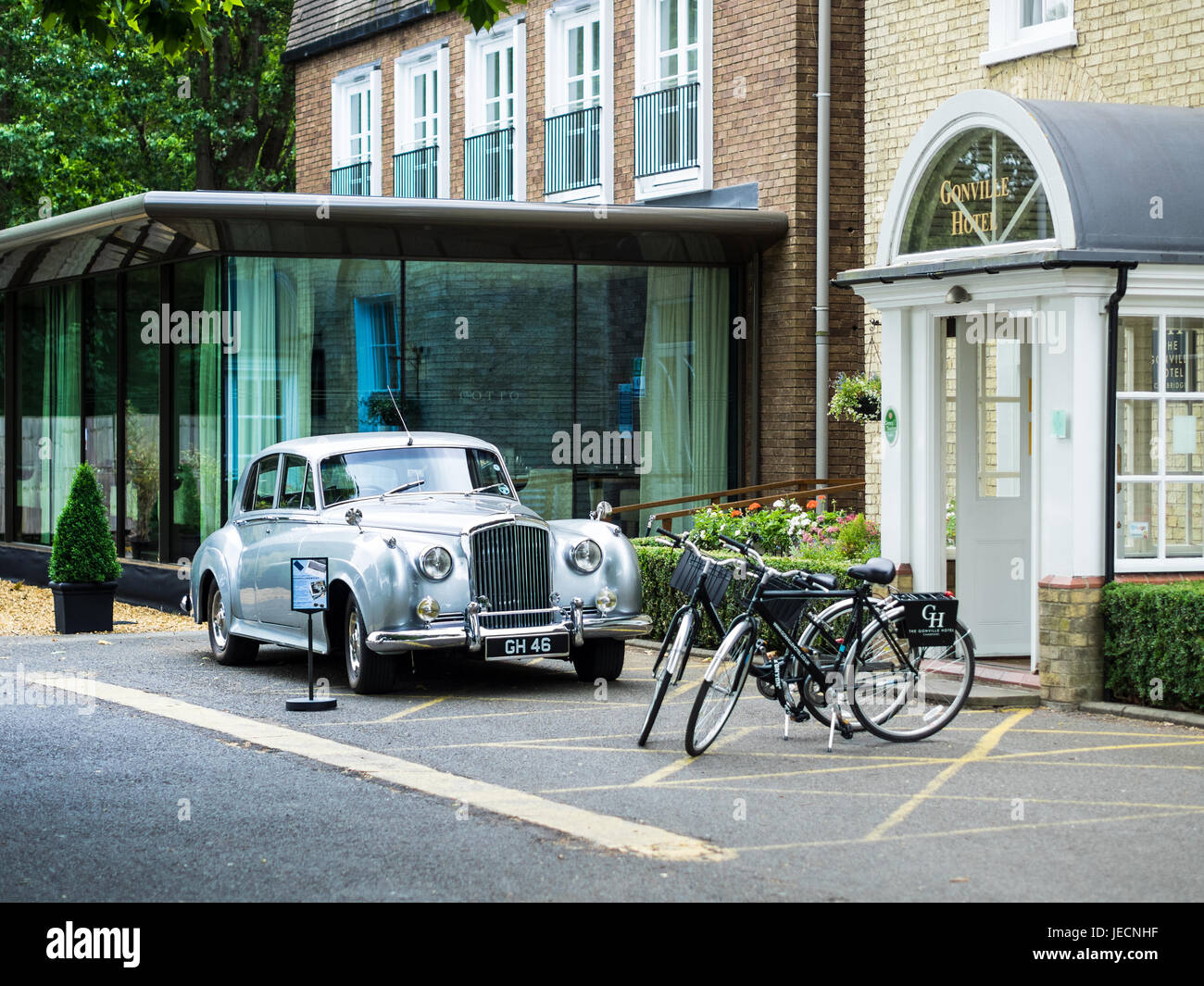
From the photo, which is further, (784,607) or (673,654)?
(784,607)

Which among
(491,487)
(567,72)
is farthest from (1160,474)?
(567,72)

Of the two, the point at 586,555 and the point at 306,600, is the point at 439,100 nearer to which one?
the point at 586,555

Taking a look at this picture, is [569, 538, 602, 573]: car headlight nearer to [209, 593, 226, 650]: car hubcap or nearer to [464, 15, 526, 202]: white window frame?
[209, 593, 226, 650]: car hubcap

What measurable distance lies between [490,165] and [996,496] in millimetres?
11530

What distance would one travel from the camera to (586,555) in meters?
11.5

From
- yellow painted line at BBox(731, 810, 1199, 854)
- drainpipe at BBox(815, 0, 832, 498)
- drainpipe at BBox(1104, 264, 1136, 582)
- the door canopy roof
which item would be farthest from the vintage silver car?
drainpipe at BBox(815, 0, 832, 498)

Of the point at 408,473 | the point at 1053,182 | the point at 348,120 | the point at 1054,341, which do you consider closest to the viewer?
the point at 1053,182

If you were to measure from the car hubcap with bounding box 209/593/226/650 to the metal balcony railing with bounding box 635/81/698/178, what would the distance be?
8085mm

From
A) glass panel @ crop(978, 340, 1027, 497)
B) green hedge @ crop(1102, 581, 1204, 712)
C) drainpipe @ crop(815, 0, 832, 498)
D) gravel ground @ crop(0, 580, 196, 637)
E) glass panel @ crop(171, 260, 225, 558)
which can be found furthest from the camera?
drainpipe @ crop(815, 0, 832, 498)

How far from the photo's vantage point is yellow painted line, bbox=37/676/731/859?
6.85m

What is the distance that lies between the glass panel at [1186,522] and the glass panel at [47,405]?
1375 cm

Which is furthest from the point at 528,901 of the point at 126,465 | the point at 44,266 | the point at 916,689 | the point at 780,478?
the point at 44,266

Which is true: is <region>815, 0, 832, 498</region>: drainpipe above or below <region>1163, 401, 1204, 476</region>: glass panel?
above

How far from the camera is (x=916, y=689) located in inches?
375
